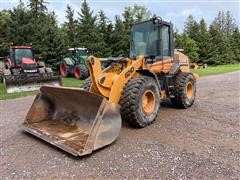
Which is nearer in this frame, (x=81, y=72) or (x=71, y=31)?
(x=81, y=72)

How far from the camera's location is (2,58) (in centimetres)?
2105

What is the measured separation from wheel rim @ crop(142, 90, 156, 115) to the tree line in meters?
16.1

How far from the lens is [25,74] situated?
44.4 feet

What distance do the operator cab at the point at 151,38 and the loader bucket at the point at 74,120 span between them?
2.02 meters

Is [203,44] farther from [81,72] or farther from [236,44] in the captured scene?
[81,72]

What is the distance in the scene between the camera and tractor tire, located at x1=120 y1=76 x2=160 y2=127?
475 centimetres

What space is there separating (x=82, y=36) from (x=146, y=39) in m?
18.9

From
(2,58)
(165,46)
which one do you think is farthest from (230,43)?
(165,46)

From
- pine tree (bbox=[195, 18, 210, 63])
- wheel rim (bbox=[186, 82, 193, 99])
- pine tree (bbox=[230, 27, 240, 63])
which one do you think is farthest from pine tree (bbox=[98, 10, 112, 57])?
pine tree (bbox=[230, 27, 240, 63])

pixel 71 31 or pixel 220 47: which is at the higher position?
pixel 71 31

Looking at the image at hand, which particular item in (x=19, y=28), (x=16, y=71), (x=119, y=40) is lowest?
(x=16, y=71)

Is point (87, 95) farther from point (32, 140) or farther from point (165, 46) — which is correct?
point (165, 46)

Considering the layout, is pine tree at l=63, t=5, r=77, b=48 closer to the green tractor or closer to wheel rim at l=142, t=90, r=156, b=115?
the green tractor

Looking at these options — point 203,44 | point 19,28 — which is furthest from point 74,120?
point 203,44
